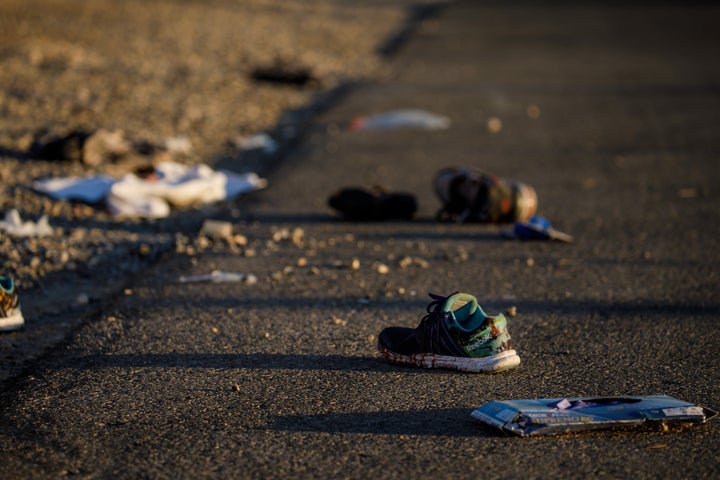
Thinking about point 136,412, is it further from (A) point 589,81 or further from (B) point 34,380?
(A) point 589,81

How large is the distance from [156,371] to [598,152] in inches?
260

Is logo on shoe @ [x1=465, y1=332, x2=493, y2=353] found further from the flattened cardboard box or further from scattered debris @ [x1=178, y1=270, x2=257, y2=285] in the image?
scattered debris @ [x1=178, y1=270, x2=257, y2=285]

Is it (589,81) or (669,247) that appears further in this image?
(589,81)

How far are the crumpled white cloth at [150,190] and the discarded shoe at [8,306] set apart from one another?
86.6 inches

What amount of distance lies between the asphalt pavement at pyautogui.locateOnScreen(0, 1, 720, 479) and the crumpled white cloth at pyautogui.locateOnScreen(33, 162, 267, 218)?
33 cm

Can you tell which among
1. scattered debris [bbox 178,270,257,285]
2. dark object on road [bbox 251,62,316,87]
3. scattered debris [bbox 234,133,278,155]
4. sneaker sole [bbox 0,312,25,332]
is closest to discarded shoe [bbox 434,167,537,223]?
scattered debris [bbox 178,270,257,285]

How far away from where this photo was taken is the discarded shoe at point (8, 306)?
16.1 ft

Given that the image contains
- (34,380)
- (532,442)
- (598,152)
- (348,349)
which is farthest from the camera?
(598,152)

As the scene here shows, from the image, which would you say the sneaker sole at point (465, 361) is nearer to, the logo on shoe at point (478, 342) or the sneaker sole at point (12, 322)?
the logo on shoe at point (478, 342)

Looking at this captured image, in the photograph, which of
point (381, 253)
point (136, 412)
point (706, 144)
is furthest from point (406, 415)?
point (706, 144)

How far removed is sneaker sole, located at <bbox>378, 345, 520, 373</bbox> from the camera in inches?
173

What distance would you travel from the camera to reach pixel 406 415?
4004 mm

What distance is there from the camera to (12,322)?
496cm

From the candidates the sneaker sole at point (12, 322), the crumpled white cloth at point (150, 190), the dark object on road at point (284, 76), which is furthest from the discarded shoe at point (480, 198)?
the dark object on road at point (284, 76)
